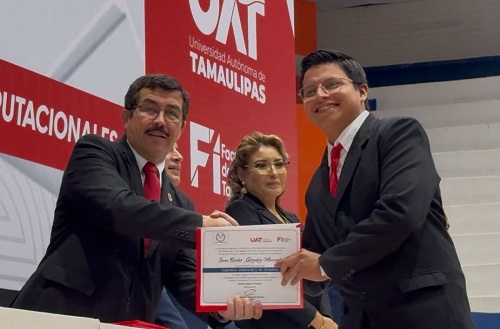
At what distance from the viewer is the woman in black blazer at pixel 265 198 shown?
399cm

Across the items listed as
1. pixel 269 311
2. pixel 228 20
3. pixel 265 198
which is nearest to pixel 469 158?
pixel 228 20

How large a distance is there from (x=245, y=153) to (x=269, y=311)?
88 centimetres

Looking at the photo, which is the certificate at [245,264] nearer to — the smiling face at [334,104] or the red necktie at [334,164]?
the red necktie at [334,164]

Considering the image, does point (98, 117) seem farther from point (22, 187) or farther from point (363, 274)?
point (363, 274)

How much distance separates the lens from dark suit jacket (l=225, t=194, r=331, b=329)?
3.97 metres

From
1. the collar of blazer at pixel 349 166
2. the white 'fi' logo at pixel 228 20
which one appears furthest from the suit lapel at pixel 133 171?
the white 'fi' logo at pixel 228 20

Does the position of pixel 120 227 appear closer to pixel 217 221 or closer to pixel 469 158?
pixel 217 221

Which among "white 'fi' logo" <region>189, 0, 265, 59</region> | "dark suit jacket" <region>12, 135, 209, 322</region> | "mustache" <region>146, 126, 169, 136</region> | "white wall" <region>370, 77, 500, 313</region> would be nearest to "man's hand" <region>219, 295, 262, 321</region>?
"dark suit jacket" <region>12, 135, 209, 322</region>

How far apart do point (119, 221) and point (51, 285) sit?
30 centimetres

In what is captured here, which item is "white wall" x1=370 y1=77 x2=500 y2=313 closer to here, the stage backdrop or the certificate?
the stage backdrop

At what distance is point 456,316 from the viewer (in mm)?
2740

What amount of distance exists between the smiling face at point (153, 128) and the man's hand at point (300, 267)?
2.07ft

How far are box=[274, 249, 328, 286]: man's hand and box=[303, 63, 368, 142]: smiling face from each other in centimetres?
43

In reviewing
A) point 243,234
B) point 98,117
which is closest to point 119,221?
point 243,234
